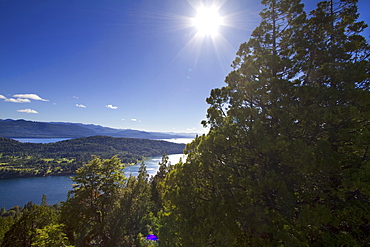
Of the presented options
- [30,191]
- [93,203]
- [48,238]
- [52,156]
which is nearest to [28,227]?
[48,238]

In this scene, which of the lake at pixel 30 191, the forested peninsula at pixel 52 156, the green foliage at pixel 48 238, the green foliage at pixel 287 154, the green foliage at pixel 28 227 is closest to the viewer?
the green foliage at pixel 287 154

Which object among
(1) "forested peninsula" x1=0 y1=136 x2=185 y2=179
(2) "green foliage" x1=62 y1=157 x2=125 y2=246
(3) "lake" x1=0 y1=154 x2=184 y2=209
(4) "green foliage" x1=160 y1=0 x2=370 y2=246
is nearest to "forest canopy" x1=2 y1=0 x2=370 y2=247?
(4) "green foliage" x1=160 y1=0 x2=370 y2=246

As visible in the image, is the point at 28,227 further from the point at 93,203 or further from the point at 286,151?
the point at 286,151

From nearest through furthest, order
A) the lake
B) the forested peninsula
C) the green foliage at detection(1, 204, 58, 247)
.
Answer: the green foliage at detection(1, 204, 58, 247) < the lake < the forested peninsula

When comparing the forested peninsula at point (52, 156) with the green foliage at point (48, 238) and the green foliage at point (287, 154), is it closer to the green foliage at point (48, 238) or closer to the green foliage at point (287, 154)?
the green foliage at point (48, 238)

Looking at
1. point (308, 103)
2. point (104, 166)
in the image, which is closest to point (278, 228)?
point (308, 103)

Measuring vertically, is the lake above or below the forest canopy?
below

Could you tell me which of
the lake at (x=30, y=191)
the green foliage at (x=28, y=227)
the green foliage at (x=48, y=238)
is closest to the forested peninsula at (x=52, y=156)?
the lake at (x=30, y=191)

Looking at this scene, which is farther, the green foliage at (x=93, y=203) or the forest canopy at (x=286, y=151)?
the green foliage at (x=93, y=203)

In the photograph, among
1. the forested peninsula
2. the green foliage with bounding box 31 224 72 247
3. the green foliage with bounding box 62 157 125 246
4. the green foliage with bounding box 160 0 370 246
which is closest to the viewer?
the green foliage with bounding box 160 0 370 246

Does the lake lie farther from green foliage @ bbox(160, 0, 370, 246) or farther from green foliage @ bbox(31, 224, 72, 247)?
green foliage @ bbox(160, 0, 370, 246)

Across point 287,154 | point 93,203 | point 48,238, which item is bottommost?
point 93,203

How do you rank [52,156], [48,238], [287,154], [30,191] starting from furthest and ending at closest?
[52,156] < [30,191] < [48,238] < [287,154]

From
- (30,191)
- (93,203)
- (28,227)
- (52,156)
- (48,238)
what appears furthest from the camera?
(52,156)
